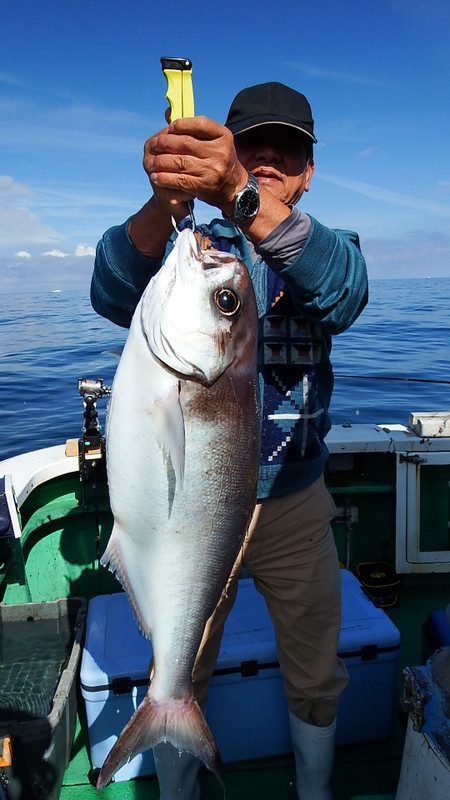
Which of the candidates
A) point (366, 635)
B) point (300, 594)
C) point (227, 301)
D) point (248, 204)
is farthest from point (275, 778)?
point (248, 204)

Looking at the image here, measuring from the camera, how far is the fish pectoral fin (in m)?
1.85

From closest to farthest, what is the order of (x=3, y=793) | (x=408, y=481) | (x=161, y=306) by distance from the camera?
1. (x=161, y=306)
2. (x=3, y=793)
3. (x=408, y=481)

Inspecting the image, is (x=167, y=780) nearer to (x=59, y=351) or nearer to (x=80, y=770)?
(x=80, y=770)

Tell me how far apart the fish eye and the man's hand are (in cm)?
30

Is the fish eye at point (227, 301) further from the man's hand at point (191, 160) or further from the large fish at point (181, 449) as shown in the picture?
the man's hand at point (191, 160)

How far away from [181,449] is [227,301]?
1.57ft

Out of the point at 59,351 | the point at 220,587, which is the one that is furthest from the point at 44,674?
the point at 59,351

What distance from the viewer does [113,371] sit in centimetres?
1464

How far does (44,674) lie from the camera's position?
3816mm

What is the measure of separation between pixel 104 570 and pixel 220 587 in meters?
2.91

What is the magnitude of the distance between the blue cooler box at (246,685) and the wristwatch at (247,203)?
2.29 m

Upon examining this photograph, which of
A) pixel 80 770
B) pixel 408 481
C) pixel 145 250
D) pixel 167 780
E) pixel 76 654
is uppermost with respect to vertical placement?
pixel 145 250

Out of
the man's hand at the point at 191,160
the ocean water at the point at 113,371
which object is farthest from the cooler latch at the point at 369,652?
the ocean water at the point at 113,371

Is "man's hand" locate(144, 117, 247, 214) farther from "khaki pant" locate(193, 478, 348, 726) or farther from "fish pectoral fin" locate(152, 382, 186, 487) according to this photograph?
"khaki pant" locate(193, 478, 348, 726)
